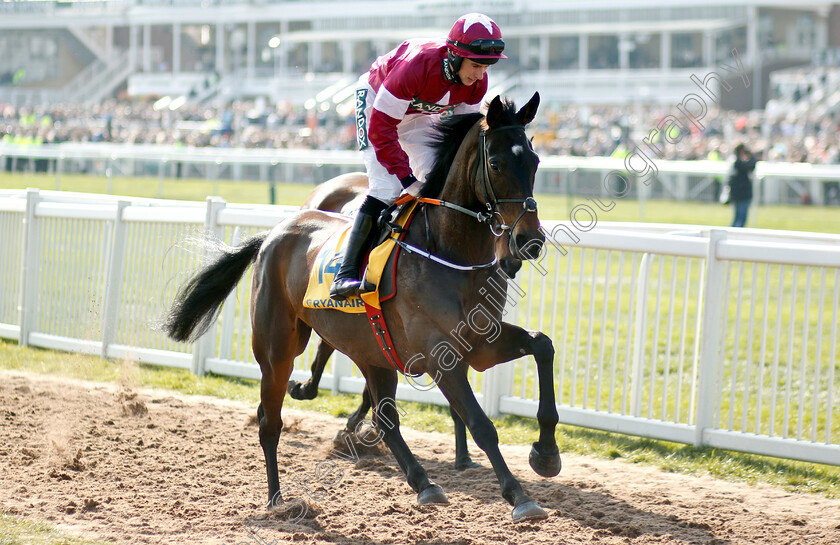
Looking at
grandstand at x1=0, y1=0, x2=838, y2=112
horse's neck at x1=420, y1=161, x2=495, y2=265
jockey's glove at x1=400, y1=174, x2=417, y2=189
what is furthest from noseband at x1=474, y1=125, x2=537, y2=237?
grandstand at x1=0, y1=0, x2=838, y2=112

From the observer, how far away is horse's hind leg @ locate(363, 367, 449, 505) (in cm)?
404

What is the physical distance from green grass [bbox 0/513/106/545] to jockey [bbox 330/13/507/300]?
1.57 meters

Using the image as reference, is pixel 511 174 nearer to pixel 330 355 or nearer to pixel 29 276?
pixel 330 355

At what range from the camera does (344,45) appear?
180 ft

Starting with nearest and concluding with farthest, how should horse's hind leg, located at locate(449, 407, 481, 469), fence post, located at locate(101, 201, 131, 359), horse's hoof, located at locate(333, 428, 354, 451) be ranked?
horse's hind leg, located at locate(449, 407, 481, 469) < horse's hoof, located at locate(333, 428, 354, 451) < fence post, located at locate(101, 201, 131, 359)

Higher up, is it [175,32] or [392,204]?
[175,32]

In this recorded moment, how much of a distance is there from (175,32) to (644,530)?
60017 millimetres

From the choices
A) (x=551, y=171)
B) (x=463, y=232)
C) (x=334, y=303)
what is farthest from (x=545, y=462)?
(x=551, y=171)

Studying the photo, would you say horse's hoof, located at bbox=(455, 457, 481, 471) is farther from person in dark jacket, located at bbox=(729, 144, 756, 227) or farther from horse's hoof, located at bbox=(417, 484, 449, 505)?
person in dark jacket, located at bbox=(729, 144, 756, 227)

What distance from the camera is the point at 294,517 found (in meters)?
4.37

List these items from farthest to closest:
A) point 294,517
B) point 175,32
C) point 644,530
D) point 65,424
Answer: point 175,32
point 65,424
point 294,517
point 644,530

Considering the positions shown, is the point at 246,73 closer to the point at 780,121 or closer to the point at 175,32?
the point at 175,32

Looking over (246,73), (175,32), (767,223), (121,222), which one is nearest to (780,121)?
(767,223)

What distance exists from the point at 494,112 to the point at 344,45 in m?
53.1
